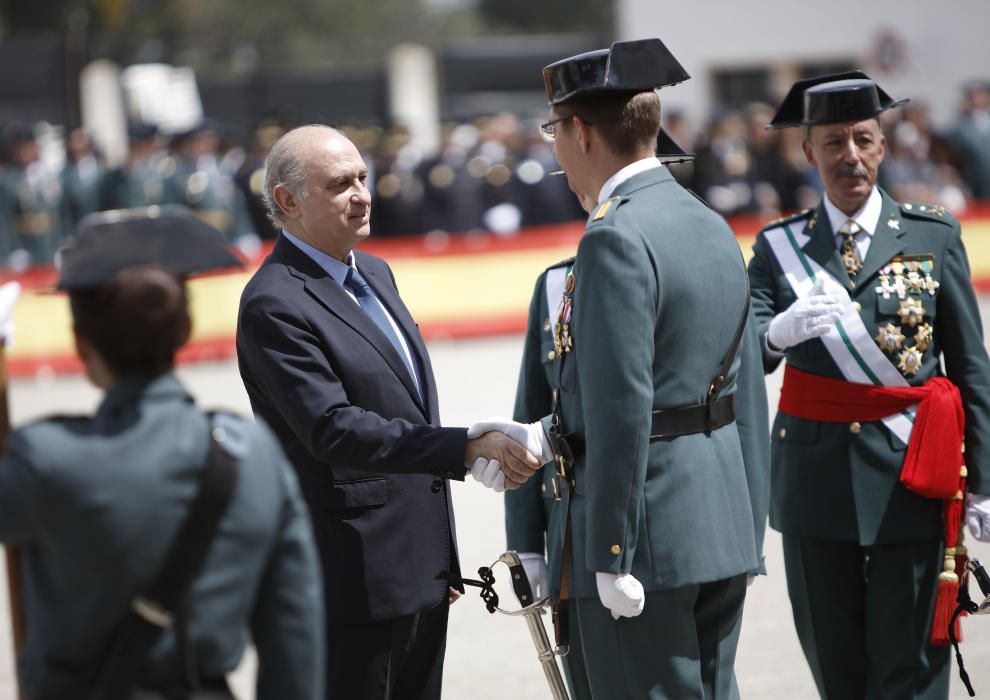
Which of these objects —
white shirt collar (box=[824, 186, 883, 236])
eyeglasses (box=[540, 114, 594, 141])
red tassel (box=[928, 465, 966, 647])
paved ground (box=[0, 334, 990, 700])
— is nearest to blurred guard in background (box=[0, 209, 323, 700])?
eyeglasses (box=[540, 114, 594, 141])

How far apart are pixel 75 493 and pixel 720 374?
1583mm

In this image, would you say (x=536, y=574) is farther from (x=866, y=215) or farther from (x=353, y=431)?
(x=866, y=215)

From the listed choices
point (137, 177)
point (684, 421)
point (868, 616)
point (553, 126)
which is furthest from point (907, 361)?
point (137, 177)

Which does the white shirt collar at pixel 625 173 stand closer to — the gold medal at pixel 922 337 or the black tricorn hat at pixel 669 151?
the black tricorn hat at pixel 669 151

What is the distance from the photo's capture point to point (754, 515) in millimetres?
3586

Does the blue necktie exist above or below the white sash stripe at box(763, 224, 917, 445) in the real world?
above

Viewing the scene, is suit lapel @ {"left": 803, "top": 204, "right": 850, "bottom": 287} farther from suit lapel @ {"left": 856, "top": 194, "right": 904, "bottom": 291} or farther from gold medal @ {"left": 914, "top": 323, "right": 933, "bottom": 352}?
gold medal @ {"left": 914, "top": 323, "right": 933, "bottom": 352}

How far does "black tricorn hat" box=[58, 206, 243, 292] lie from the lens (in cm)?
245

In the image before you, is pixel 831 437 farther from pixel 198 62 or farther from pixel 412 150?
pixel 198 62

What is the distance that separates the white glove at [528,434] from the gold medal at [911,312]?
46.7 inches

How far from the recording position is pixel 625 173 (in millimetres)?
3361

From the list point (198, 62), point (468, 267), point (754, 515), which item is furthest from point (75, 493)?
point (198, 62)

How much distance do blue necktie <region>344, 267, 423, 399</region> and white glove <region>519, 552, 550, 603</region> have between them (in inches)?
20.1

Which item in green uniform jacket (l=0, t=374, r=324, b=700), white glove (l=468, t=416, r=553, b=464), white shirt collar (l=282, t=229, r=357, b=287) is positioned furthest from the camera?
white shirt collar (l=282, t=229, r=357, b=287)
